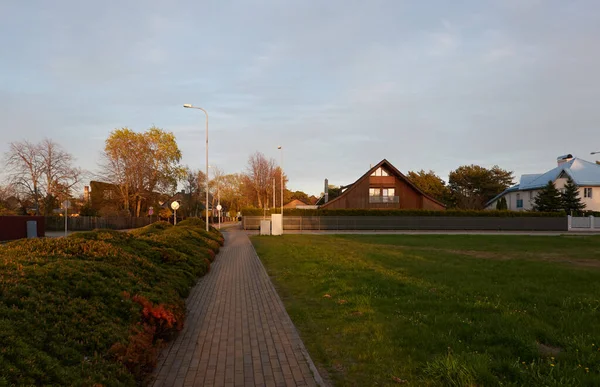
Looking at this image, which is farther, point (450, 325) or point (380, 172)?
point (380, 172)

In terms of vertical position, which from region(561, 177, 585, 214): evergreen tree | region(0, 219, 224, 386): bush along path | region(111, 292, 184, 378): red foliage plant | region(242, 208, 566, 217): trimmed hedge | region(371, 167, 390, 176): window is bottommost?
region(111, 292, 184, 378): red foliage plant

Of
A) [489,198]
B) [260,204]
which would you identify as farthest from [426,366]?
[489,198]

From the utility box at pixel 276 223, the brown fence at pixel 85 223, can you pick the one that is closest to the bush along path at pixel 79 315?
the utility box at pixel 276 223

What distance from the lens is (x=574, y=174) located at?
5872 cm

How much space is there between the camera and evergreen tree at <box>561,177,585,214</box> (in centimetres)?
5322

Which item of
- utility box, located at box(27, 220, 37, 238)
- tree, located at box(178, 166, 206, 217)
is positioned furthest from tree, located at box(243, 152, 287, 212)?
utility box, located at box(27, 220, 37, 238)

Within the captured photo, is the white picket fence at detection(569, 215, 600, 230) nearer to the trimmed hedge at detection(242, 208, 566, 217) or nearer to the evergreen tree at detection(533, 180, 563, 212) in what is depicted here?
the trimmed hedge at detection(242, 208, 566, 217)

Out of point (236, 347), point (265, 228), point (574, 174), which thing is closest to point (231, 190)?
point (265, 228)

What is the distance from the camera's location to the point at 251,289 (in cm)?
1038

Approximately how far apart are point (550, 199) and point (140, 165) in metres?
56.5

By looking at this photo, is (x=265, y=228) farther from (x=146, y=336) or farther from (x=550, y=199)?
(x=550, y=199)

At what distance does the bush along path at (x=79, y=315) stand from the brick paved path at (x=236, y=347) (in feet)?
1.28

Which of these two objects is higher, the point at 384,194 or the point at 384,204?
the point at 384,194

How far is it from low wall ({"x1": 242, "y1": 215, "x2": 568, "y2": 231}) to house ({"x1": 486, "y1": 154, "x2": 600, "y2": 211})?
44.3 feet
